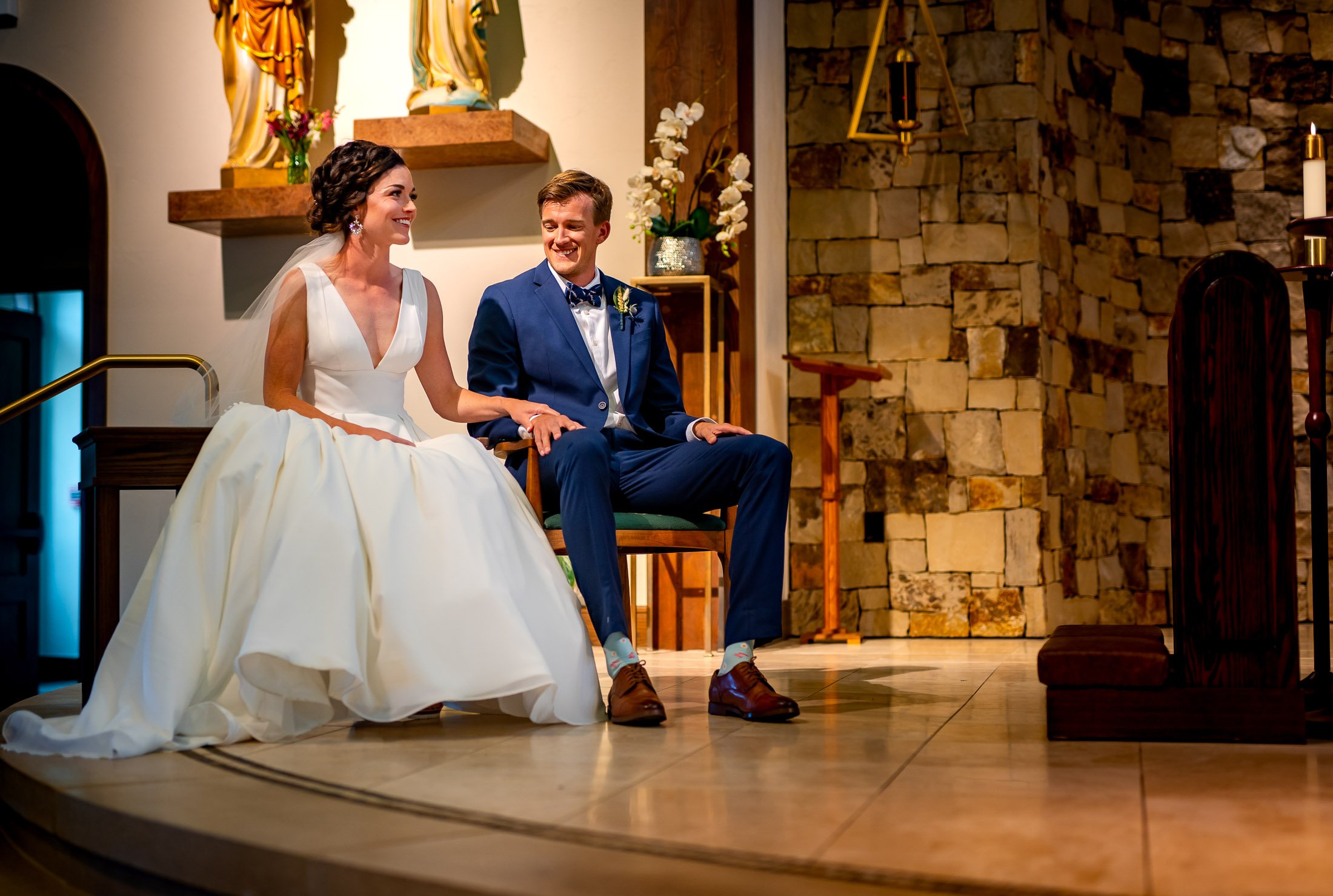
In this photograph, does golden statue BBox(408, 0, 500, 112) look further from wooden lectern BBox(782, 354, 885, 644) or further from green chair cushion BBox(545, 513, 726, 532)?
green chair cushion BBox(545, 513, 726, 532)

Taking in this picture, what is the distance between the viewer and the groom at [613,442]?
8.97 feet

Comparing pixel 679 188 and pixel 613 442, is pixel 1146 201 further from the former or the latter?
pixel 613 442

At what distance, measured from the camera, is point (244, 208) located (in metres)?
5.13

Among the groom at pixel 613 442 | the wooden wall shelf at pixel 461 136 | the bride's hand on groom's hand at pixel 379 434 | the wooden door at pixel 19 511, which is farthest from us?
the wooden door at pixel 19 511

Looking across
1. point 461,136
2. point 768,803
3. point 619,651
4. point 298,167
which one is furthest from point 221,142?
point 768,803

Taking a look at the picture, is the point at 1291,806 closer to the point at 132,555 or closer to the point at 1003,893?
the point at 1003,893

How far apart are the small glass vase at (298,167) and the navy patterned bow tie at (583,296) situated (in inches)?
89.0

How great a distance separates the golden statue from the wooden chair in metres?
2.27

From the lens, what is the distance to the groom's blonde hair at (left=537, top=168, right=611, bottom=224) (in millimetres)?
3225

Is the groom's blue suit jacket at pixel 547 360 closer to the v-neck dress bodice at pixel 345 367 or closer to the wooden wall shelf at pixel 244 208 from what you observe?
the v-neck dress bodice at pixel 345 367

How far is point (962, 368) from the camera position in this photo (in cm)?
566

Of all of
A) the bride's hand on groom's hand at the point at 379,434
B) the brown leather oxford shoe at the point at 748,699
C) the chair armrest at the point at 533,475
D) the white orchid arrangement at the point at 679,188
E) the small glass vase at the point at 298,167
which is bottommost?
the brown leather oxford shoe at the point at 748,699

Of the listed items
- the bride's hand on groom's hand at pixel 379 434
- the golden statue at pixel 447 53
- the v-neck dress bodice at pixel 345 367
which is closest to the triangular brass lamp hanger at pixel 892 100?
the golden statue at pixel 447 53

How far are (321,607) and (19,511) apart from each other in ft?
17.1
